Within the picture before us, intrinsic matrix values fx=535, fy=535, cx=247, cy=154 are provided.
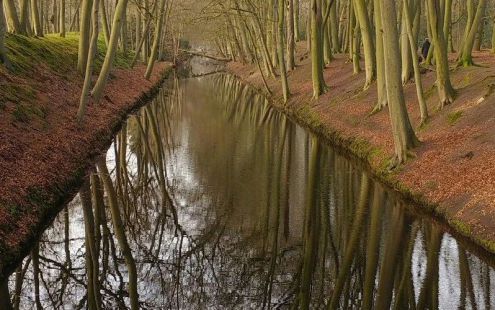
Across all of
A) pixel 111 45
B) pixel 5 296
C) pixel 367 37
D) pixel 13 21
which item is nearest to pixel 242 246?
pixel 5 296

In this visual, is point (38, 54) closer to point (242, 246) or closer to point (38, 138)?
point (38, 138)

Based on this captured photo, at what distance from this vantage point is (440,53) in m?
20.7

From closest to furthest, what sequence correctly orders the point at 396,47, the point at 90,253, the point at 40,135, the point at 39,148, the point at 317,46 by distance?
the point at 90,253, the point at 39,148, the point at 40,135, the point at 396,47, the point at 317,46

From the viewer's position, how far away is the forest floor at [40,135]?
10.9 m

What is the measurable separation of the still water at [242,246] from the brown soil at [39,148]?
46cm

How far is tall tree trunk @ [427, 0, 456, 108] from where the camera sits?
2030 cm

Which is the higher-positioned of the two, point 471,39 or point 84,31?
point 471,39

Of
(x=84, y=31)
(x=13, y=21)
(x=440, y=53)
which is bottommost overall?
(x=440, y=53)

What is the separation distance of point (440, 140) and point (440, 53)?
483cm

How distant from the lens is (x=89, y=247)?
10859 mm

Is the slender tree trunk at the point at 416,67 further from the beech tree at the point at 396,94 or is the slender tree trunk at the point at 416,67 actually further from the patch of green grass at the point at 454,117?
the beech tree at the point at 396,94

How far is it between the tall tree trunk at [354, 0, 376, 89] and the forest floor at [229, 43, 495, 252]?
0.84 m

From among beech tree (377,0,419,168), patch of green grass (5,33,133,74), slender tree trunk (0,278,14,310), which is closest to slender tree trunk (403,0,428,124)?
beech tree (377,0,419,168)

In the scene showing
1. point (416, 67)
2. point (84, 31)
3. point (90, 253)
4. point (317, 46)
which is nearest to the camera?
point (90, 253)
